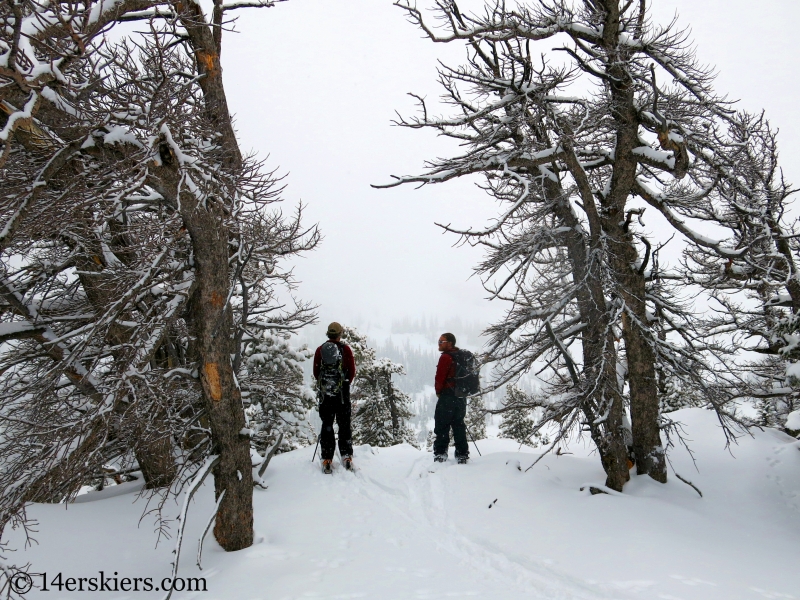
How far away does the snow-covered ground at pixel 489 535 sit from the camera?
414 cm

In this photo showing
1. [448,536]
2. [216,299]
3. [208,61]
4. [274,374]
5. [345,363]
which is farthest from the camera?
[274,374]

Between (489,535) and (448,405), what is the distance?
3.25 m

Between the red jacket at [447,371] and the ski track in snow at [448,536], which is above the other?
the red jacket at [447,371]

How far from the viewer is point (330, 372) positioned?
7949mm

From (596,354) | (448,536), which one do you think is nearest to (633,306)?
(596,354)

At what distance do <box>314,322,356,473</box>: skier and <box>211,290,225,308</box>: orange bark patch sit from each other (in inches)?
132

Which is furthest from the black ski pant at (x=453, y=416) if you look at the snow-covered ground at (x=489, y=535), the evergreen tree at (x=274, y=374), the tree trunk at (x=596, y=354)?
the evergreen tree at (x=274, y=374)

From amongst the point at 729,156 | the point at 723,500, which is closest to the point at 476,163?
the point at 729,156

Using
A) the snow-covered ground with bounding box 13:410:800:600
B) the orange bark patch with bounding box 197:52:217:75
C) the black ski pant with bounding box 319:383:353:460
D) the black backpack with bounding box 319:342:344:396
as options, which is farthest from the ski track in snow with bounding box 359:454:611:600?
the orange bark patch with bounding box 197:52:217:75

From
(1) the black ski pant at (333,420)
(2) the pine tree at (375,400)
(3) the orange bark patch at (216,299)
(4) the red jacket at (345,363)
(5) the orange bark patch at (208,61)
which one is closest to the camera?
(3) the orange bark patch at (216,299)

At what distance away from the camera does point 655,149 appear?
639cm

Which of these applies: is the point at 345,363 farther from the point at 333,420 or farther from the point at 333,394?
the point at 333,420

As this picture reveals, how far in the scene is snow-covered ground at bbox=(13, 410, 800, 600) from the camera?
4.14m

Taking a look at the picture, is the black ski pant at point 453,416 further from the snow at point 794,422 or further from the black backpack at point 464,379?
the snow at point 794,422
